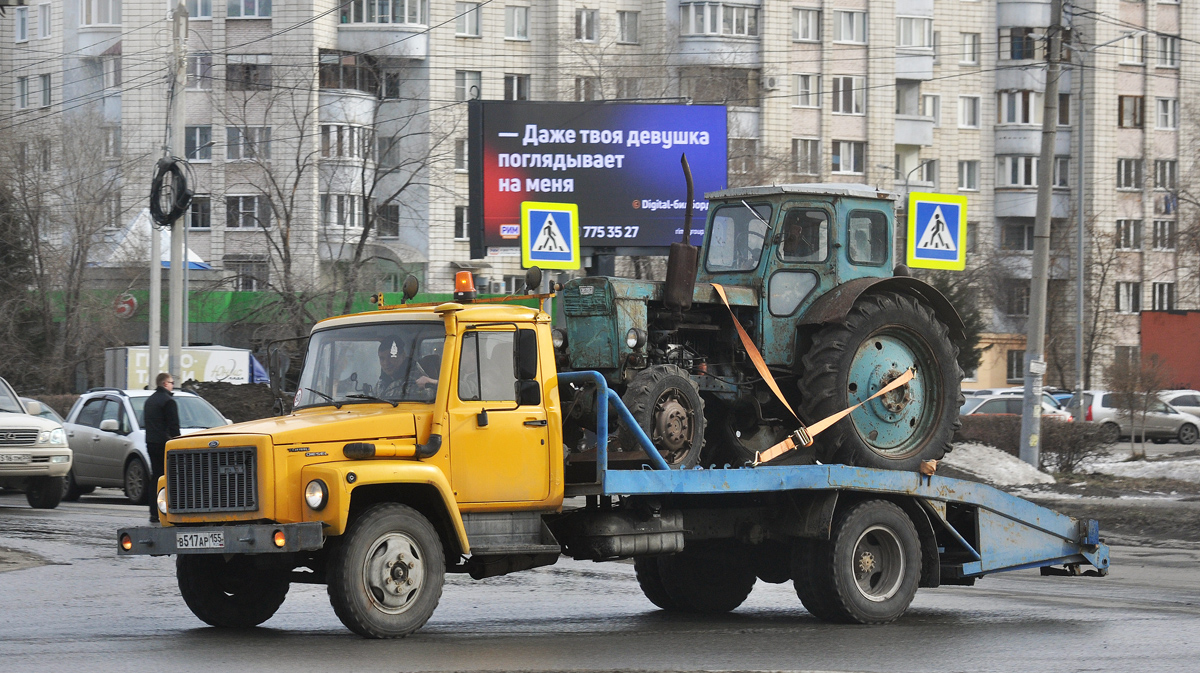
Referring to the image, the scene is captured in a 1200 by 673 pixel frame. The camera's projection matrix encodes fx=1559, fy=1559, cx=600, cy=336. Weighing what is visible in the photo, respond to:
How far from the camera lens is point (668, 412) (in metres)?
10.7

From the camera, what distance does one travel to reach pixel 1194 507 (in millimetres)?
21156

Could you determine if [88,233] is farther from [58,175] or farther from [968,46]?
[968,46]

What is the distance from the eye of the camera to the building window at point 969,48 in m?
71.8

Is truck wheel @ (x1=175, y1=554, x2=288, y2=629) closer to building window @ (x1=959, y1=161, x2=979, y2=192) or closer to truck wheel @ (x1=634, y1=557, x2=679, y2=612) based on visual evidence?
truck wheel @ (x1=634, y1=557, x2=679, y2=612)

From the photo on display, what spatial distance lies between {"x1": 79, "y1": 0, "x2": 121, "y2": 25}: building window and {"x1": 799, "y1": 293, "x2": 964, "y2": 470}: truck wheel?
56597 millimetres

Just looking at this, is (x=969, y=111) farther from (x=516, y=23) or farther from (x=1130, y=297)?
(x=516, y=23)

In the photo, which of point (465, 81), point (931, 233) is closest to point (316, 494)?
point (931, 233)

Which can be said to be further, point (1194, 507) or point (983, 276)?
point (983, 276)

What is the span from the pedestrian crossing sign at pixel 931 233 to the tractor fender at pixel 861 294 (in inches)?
342

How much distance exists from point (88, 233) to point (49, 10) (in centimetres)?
2016

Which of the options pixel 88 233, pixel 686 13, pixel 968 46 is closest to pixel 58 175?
pixel 88 233

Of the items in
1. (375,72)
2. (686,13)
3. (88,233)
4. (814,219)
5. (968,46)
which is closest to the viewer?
(814,219)

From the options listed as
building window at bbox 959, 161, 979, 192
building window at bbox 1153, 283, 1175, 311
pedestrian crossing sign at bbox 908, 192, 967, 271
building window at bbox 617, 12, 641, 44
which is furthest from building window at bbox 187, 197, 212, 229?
pedestrian crossing sign at bbox 908, 192, 967, 271

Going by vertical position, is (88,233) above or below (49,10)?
below
